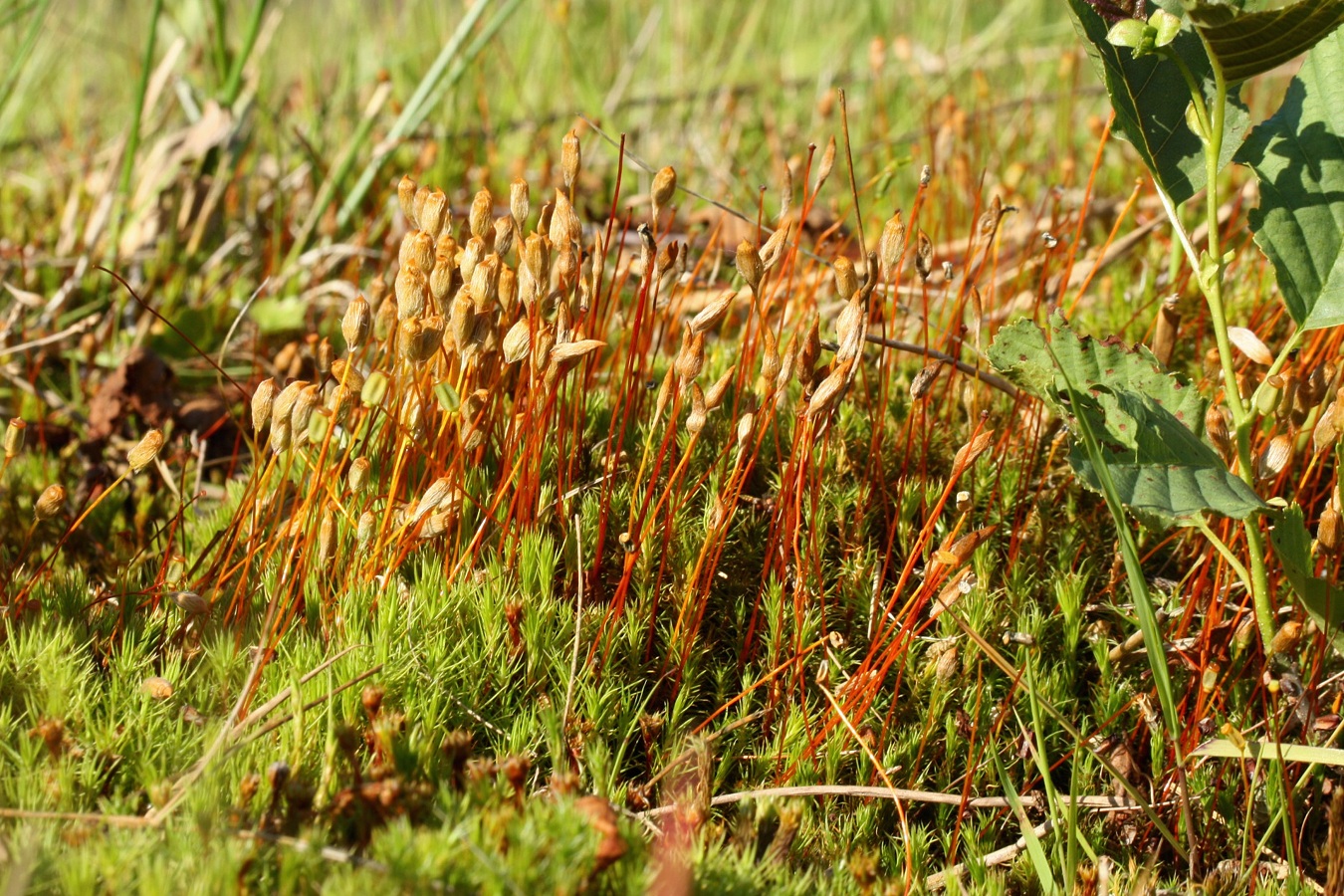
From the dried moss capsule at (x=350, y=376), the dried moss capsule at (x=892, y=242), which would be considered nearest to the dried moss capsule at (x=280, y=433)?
the dried moss capsule at (x=350, y=376)

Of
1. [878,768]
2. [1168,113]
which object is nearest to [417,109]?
[1168,113]

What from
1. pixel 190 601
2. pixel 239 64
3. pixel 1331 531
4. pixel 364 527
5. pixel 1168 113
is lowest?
pixel 190 601

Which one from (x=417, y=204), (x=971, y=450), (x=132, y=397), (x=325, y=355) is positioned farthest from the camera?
(x=132, y=397)

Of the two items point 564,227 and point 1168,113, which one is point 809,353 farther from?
point 1168,113

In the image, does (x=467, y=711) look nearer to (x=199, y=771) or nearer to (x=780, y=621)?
(x=199, y=771)

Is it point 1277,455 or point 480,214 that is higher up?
point 480,214
